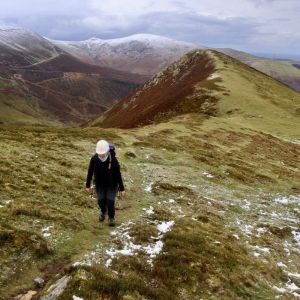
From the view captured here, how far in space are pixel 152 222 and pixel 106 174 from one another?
4862 millimetres

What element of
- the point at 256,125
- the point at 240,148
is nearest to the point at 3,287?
the point at 240,148

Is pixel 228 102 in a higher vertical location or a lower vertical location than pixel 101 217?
lower

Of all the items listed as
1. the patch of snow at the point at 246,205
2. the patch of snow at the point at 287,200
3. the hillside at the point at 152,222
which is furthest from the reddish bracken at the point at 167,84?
the patch of snow at the point at 246,205

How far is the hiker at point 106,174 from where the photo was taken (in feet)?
54.5

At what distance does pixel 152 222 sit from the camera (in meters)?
20.8

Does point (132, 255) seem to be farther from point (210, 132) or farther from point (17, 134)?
point (210, 132)

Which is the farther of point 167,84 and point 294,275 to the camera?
point 167,84

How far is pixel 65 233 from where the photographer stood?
1750 centimetres

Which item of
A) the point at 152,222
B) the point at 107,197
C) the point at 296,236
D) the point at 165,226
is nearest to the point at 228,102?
the point at 296,236

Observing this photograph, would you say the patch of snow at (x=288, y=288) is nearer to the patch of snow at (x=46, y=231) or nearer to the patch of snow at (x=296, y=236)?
the patch of snow at (x=296, y=236)

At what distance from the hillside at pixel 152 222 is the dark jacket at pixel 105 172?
234 centimetres

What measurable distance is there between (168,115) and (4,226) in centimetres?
7129

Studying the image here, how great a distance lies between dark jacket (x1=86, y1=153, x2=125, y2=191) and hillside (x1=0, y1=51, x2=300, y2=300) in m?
2.34

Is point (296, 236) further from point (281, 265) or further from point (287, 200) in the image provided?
point (287, 200)
